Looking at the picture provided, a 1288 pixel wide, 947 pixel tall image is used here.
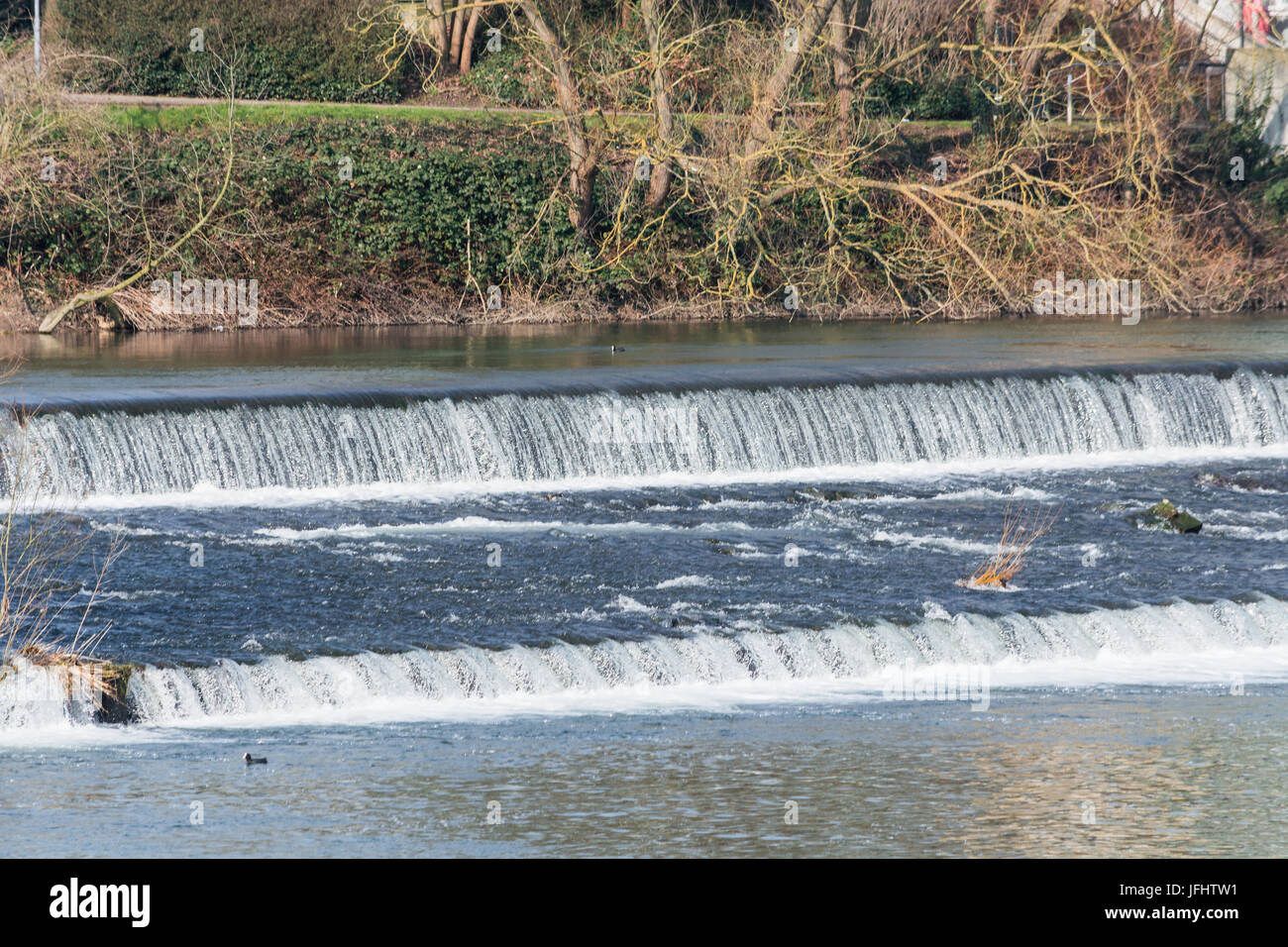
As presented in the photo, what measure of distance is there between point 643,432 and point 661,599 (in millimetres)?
5921

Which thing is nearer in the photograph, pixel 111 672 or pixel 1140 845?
pixel 1140 845

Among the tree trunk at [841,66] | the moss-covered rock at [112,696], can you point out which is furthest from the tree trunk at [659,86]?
the moss-covered rock at [112,696]

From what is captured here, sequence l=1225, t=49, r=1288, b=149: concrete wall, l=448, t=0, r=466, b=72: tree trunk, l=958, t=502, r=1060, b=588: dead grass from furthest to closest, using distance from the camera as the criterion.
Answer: l=1225, t=49, r=1288, b=149: concrete wall
l=448, t=0, r=466, b=72: tree trunk
l=958, t=502, r=1060, b=588: dead grass

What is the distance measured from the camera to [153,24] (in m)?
32.9

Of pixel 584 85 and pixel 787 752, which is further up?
pixel 584 85

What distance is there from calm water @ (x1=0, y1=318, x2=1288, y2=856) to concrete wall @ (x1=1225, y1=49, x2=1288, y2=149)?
13.3m

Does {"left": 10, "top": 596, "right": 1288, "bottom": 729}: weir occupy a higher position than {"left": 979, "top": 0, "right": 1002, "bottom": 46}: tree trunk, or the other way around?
{"left": 979, "top": 0, "right": 1002, "bottom": 46}: tree trunk

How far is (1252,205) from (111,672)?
2738 cm

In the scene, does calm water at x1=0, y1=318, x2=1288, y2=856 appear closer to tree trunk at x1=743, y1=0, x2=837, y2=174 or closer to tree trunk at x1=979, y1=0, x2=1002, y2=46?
tree trunk at x1=743, y1=0, x2=837, y2=174

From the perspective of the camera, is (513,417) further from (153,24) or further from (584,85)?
(153,24)

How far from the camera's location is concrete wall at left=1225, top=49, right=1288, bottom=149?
3597 centimetres

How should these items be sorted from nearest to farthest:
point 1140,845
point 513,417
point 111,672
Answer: point 1140,845 → point 111,672 → point 513,417

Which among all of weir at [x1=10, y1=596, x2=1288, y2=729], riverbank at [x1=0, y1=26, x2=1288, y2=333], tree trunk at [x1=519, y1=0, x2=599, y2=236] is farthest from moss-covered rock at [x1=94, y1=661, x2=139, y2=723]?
tree trunk at [x1=519, y1=0, x2=599, y2=236]
